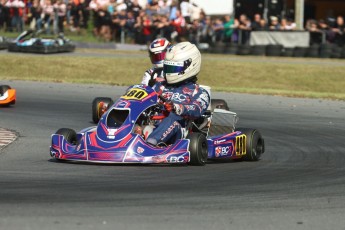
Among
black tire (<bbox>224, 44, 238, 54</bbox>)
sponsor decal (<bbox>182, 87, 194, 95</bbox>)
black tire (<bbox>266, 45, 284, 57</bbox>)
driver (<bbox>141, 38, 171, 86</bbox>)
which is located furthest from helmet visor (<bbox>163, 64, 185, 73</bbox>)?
black tire (<bbox>224, 44, 238, 54</bbox>)

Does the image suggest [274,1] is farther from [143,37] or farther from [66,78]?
[66,78]

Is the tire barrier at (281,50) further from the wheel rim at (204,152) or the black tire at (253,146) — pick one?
the wheel rim at (204,152)

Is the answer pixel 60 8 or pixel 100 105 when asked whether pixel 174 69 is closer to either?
pixel 100 105

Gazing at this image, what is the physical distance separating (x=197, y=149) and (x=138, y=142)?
56 cm

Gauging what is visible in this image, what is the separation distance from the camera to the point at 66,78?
21734 mm

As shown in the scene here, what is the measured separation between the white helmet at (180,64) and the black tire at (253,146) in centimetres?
82

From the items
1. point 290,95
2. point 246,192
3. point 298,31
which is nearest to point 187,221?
point 246,192

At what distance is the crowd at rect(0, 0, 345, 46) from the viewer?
27.3 meters

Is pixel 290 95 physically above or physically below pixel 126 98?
below

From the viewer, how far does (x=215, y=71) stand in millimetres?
22875

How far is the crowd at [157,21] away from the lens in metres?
27.3

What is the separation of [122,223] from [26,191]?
1.36 meters

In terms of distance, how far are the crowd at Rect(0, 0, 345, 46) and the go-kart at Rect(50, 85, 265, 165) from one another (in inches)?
686

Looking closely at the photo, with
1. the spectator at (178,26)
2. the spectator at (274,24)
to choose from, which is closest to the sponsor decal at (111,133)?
the spectator at (178,26)
